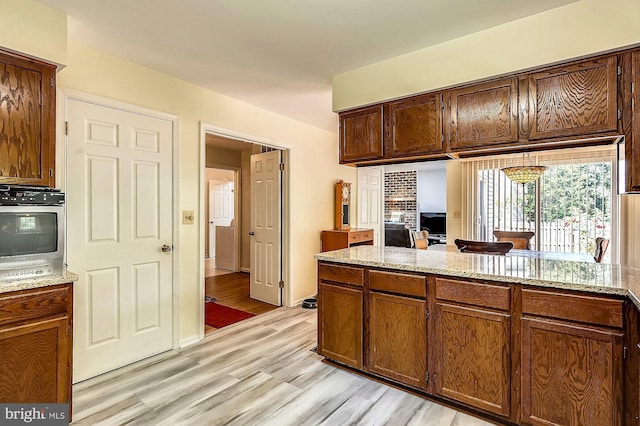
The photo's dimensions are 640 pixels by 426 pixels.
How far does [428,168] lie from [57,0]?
8.85 metres

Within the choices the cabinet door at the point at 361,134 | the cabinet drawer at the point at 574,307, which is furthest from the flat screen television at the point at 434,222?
the cabinet drawer at the point at 574,307

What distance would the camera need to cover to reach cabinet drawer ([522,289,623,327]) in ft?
5.19

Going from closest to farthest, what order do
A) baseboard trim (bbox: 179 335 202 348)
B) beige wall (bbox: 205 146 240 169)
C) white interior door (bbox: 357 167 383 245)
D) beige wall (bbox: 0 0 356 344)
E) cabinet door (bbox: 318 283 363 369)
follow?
beige wall (bbox: 0 0 356 344) < cabinet door (bbox: 318 283 363 369) < baseboard trim (bbox: 179 335 202 348) < white interior door (bbox: 357 167 383 245) < beige wall (bbox: 205 146 240 169)

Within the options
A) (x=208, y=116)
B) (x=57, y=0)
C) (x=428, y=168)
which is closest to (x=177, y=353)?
(x=208, y=116)

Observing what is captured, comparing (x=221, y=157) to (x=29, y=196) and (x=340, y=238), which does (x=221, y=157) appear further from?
(x=29, y=196)

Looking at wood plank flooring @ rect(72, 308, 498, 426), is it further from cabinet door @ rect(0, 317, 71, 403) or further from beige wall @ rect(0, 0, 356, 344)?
beige wall @ rect(0, 0, 356, 344)

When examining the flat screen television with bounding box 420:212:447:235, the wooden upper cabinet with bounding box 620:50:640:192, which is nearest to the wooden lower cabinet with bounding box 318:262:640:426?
the wooden upper cabinet with bounding box 620:50:640:192

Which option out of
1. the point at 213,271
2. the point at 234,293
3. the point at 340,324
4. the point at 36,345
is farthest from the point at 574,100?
the point at 213,271

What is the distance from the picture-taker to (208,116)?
3.21 meters

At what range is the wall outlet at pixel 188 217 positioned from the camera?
2.99 metres

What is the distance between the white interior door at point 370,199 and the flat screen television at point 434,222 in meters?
3.75

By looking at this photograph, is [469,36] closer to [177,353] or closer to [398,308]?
[398,308]

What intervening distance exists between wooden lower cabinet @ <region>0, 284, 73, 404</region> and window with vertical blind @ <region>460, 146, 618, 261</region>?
5.08m

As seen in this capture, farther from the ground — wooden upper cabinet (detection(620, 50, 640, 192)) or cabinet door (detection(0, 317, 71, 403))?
wooden upper cabinet (detection(620, 50, 640, 192))
